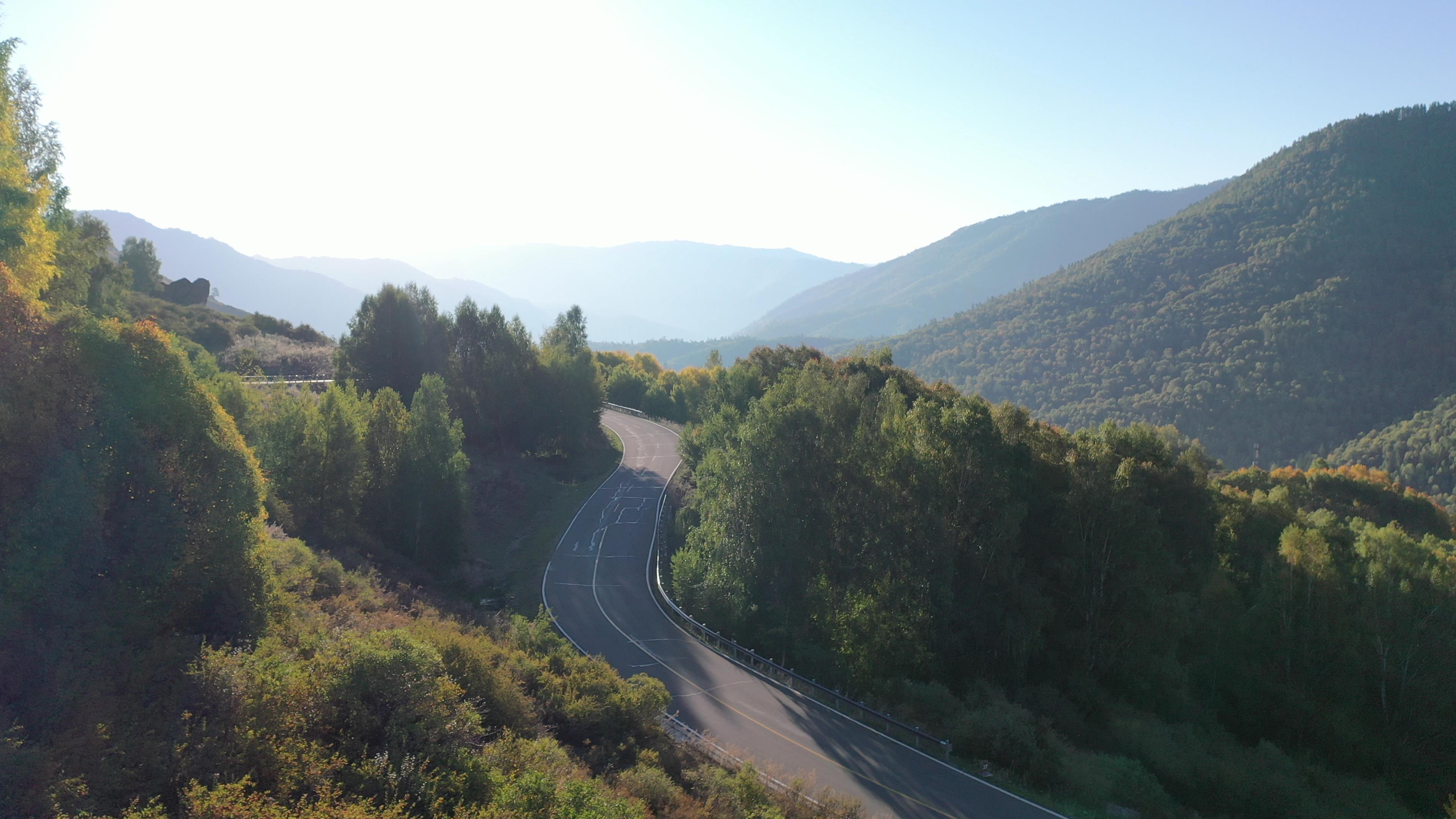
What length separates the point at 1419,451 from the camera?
108 meters

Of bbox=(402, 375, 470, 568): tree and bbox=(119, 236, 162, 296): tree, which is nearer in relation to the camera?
bbox=(402, 375, 470, 568): tree

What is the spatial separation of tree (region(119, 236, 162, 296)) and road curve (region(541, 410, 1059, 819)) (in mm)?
69426

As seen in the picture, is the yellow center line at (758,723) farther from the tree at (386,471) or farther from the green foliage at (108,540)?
the green foliage at (108,540)

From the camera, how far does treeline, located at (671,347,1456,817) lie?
2386 cm

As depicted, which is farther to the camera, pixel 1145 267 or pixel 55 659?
pixel 1145 267

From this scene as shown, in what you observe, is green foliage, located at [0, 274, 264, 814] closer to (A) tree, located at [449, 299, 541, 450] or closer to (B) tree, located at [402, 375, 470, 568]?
(B) tree, located at [402, 375, 470, 568]

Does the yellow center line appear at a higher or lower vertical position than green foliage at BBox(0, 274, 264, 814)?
lower

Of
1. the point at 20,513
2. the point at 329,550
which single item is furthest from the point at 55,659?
the point at 329,550

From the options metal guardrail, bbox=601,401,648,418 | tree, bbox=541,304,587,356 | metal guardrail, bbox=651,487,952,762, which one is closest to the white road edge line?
metal guardrail, bbox=651,487,952,762

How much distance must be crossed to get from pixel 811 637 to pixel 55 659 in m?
23.5

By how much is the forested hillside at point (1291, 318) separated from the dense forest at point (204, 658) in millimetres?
126427

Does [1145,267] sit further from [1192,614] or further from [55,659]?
[55,659]

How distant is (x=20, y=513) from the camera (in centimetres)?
1123

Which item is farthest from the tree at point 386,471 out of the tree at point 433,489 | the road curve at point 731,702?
the road curve at point 731,702
